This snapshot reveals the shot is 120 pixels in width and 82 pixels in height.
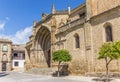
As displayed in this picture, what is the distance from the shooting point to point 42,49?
3950cm

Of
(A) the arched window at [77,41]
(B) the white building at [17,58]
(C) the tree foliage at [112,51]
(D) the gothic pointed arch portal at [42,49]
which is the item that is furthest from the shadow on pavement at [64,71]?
(B) the white building at [17,58]

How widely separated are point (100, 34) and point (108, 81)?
627 centimetres

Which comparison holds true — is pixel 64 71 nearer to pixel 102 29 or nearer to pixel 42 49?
pixel 102 29

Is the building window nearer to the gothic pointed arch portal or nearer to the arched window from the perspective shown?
the arched window

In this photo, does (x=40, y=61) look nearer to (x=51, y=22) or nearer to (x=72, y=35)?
(x=51, y=22)

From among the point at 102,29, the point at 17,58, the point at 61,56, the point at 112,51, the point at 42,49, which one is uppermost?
the point at 102,29

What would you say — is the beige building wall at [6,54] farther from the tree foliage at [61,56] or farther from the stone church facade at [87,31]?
the tree foliage at [61,56]

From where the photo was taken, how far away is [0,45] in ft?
178

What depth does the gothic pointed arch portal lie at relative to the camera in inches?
A: 1487

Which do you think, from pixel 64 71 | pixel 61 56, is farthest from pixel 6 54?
pixel 61 56

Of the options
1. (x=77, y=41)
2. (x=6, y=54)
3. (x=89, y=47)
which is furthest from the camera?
(x=6, y=54)

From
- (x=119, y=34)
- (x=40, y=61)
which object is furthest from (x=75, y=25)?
(x=40, y=61)

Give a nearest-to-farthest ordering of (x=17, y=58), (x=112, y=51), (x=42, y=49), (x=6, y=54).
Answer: (x=112, y=51)
(x=42, y=49)
(x=6, y=54)
(x=17, y=58)

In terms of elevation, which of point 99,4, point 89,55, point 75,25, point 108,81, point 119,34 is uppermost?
point 99,4
